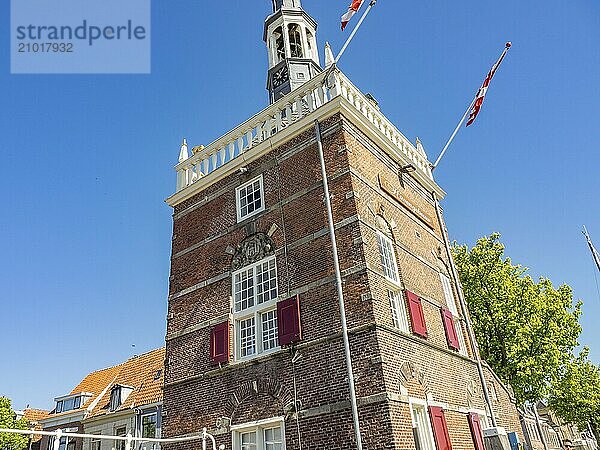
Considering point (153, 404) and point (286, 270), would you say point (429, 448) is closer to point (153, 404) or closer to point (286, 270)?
point (286, 270)

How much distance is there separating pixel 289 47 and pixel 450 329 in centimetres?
1230

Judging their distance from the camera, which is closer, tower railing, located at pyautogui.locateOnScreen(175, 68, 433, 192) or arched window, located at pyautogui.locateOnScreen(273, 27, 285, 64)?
tower railing, located at pyautogui.locateOnScreen(175, 68, 433, 192)

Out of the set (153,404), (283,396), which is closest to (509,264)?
(283,396)

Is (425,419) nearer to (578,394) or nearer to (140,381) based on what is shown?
(578,394)

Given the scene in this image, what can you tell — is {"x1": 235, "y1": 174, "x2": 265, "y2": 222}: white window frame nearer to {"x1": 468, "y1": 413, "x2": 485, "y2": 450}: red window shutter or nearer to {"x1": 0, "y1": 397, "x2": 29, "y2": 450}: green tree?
{"x1": 468, "y1": 413, "x2": 485, "y2": 450}: red window shutter

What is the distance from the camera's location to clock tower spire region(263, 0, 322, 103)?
58.4ft

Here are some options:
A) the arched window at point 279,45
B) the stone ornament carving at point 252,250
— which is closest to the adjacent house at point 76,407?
the stone ornament carving at point 252,250

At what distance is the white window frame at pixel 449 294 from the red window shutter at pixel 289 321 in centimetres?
596

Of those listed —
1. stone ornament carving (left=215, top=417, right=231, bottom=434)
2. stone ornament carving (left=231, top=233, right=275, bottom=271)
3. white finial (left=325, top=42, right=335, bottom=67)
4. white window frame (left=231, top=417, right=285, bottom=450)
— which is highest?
white finial (left=325, top=42, right=335, bottom=67)

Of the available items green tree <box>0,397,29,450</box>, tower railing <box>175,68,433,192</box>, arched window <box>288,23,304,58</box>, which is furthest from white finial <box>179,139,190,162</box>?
green tree <box>0,397,29,450</box>

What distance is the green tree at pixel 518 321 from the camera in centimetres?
1992

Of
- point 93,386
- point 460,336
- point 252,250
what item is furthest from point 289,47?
point 93,386

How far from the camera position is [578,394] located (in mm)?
21297

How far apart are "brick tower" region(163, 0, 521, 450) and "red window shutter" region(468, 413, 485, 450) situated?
44 mm
